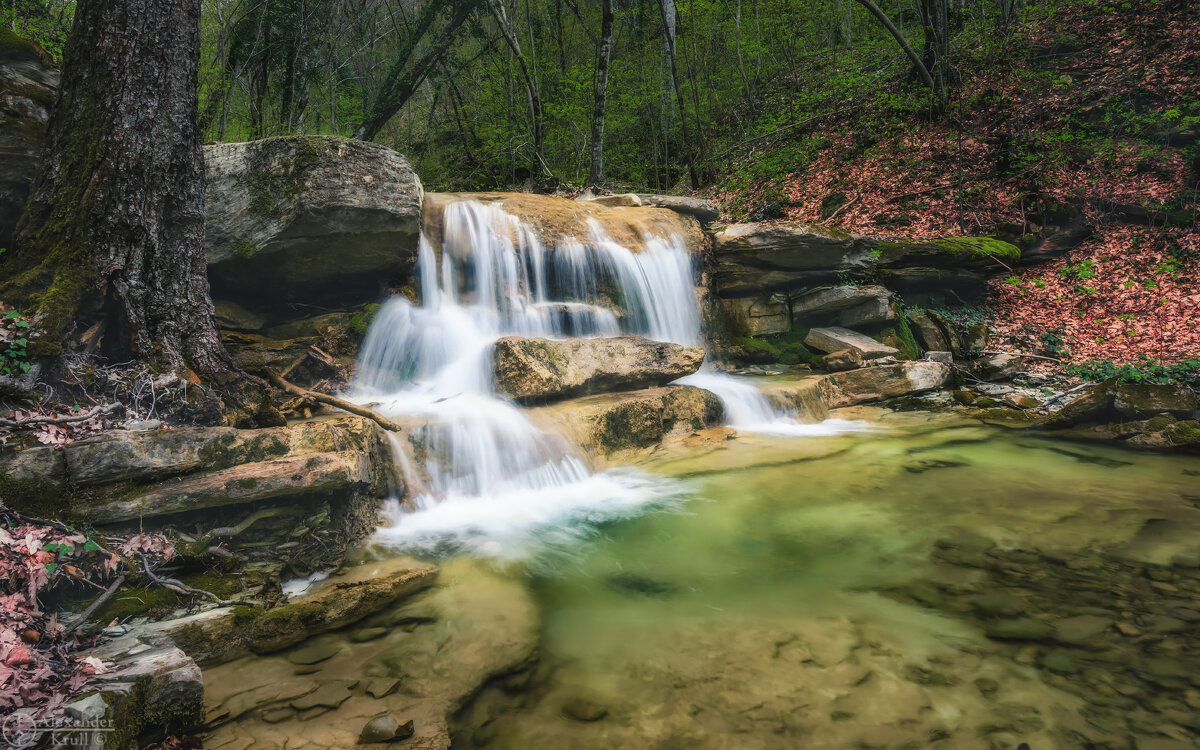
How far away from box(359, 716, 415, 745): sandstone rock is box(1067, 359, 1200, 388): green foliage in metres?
8.67

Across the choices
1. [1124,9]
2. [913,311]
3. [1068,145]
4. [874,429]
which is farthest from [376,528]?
[1124,9]

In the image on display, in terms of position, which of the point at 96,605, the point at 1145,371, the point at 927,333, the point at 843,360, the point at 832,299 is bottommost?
the point at 1145,371

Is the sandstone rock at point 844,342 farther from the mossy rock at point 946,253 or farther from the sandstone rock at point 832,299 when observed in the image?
the mossy rock at point 946,253

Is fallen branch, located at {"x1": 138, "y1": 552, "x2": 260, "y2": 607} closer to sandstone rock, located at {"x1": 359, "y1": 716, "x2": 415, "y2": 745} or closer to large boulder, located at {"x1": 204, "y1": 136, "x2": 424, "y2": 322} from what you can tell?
sandstone rock, located at {"x1": 359, "y1": 716, "x2": 415, "y2": 745}

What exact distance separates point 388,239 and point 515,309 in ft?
6.64

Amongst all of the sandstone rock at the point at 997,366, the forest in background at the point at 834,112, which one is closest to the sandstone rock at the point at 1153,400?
the forest in background at the point at 834,112

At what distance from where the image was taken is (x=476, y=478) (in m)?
5.45

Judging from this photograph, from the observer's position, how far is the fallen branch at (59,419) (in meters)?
3.11

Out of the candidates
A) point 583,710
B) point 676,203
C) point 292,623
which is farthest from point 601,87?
point 583,710

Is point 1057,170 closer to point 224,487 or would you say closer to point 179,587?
point 224,487

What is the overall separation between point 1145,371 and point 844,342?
3.75 meters

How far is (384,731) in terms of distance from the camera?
2326 millimetres

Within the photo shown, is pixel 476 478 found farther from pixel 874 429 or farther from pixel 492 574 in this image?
pixel 874 429

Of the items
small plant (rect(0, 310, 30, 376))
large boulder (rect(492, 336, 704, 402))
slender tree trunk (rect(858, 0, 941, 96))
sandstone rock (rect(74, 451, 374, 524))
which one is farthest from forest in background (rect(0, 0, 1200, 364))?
sandstone rock (rect(74, 451, 374, 524))
